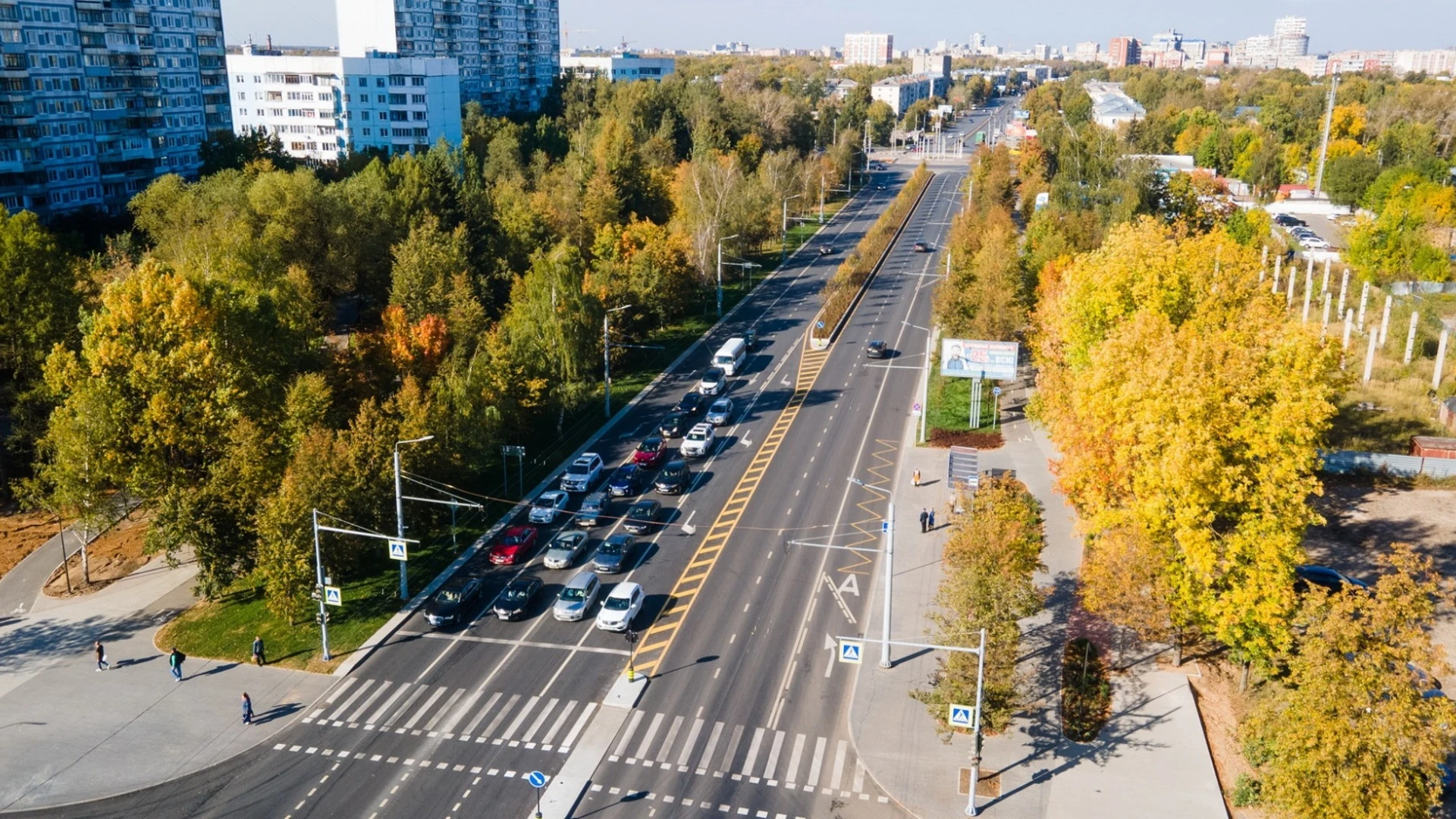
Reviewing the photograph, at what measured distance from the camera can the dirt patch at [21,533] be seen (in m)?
49.9

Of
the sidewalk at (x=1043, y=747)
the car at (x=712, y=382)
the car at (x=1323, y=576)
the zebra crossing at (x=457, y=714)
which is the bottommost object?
the zebra crossing at (x=457, y=714)

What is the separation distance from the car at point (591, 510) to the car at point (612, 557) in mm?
2862

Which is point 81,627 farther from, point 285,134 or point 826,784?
point 285,134

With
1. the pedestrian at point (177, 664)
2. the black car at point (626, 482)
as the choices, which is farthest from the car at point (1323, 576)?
the pedestrian at point (177, 664)

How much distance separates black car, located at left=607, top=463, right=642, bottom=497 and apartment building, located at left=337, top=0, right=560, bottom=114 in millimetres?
95809

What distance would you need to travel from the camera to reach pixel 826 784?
3247 centimetres

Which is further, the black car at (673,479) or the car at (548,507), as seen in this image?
the black car at (673,479)

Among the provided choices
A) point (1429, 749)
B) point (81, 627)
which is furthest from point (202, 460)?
point (1429, 749)

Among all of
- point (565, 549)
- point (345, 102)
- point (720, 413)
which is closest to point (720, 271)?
point (720, 413)

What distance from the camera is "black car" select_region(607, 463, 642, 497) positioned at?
5375cm

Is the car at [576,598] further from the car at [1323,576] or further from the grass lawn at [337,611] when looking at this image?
the car at [1323,576]

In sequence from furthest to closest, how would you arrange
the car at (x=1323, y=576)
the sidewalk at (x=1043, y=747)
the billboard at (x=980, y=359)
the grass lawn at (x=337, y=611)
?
the billboard at (x=980, y=359)
the car at (x=1323, y=576)
the grass lawn at (x=337, y=611)
the sidewalk at (x=1043, y=747)

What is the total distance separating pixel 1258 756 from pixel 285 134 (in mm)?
137158

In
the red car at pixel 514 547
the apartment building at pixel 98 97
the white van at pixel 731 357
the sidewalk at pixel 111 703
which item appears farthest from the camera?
the apartment building at pixel 98 97
